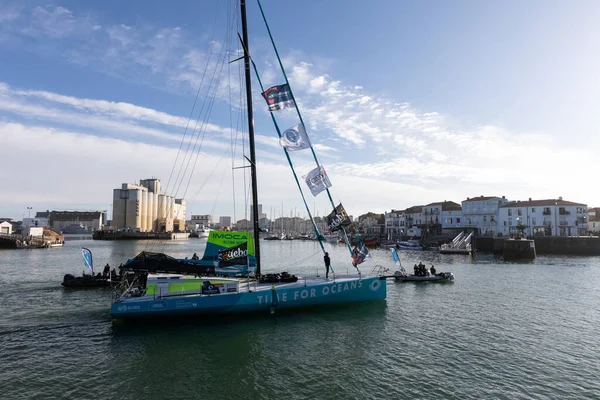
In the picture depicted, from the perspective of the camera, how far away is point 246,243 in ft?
72.5

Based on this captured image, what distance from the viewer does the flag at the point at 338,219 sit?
21844 mm

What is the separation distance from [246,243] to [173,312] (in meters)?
5.69

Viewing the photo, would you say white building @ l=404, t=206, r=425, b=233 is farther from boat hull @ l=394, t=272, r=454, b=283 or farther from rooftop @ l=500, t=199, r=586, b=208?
boat hull @ l=394, t=272, r=454, b=283

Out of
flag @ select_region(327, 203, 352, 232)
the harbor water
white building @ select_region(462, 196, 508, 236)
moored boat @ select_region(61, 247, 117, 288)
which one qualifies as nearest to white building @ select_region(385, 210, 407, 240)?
white building @ select_region(462, 196, 508, 236)

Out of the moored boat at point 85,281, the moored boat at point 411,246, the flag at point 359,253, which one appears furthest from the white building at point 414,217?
the moored boat at point 85,281

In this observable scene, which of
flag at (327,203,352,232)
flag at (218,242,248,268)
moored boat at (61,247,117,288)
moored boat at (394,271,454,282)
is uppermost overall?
flag at (327,203,352,232)

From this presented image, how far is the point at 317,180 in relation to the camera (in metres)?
21.9

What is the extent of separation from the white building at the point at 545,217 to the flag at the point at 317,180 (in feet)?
282

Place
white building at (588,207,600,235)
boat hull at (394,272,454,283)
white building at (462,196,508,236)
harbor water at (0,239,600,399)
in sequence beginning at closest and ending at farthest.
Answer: harbor water at (0,239,600,399) → boat hull at (394,272,454,283) → white building at (462,196,508,236) → white building at (588,207,600,235)

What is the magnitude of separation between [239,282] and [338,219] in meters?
7.23

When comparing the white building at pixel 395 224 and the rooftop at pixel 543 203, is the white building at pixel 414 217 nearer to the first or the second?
the white building at pixel 395 224

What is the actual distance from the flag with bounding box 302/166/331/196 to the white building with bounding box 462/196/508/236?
91924 mm

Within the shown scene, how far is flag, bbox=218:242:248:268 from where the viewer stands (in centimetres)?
2192

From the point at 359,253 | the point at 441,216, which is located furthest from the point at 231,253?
the point at 441,216
